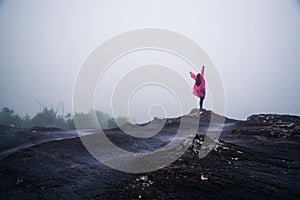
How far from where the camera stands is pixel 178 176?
3244 millimetres

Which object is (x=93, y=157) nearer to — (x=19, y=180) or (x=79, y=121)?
(x=19, y=180)

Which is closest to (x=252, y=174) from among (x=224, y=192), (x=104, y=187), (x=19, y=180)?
(x=224, y=192)

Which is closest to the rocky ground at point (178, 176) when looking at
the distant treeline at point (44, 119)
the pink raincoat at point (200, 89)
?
the pink raincoat at point (200, 89)

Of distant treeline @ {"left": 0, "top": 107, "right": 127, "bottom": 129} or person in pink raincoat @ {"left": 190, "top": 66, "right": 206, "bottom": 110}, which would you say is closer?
person in pink raincoat @ {"left": 190, "top": 66, "right": 206, "bottom": 110}

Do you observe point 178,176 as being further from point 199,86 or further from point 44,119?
point 44,119

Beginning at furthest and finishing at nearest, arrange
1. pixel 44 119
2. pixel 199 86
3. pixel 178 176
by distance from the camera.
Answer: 1. pixel 44 119
2. pixel 199 86
3. pixel 178 176

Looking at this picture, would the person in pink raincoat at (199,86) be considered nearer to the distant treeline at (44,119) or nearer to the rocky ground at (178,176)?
the rocky ground at (178,176)

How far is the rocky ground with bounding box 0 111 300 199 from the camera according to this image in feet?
9.46

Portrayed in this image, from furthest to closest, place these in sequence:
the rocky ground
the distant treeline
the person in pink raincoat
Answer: the distant treeline < the person in pink raincoat < the rocky ground

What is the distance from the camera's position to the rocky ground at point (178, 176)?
2.88 metres

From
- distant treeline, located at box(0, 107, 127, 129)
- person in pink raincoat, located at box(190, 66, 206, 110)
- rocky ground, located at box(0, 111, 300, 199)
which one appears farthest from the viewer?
distant treeline, located at box(0, 107, 127, 129)

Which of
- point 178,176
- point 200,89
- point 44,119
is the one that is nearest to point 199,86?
point 200,89

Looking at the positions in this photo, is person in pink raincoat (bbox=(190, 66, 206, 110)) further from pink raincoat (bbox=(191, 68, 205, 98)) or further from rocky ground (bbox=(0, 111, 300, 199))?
rocky ground (bbox=(0, 111, 300, 199))

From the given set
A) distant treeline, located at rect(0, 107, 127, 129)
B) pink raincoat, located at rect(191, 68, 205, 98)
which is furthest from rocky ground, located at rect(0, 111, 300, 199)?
distant treeline, located at rect(0, 107, 127, 129)
